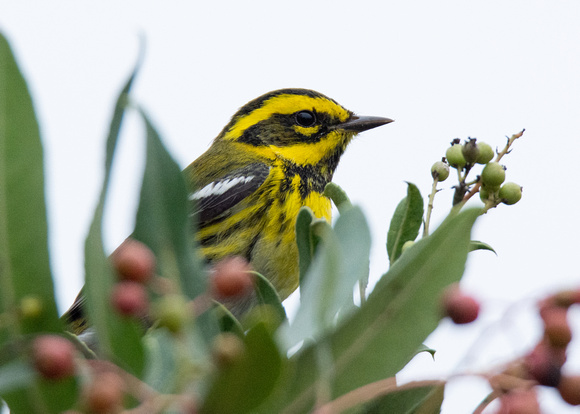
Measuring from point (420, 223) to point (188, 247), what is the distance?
1.19 metres

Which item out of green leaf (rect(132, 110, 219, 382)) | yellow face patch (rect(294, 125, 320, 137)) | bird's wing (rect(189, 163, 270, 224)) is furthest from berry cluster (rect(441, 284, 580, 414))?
yellow face patch (rect(294, 125, 320, 137))

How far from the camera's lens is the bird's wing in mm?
4875

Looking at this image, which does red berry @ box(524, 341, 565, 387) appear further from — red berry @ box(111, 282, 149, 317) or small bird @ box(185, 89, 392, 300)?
small bird @ box(185, 89, 392, 300)

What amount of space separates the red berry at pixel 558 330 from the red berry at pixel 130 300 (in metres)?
0.50

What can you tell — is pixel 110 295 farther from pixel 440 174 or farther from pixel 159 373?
pixel 440 174

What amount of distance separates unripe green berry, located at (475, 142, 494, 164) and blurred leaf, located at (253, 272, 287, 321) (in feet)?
2.90

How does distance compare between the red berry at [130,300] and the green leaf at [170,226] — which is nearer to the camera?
the red berry at [130,300]

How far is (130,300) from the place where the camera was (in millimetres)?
1003

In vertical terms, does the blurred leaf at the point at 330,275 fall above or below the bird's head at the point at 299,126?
above

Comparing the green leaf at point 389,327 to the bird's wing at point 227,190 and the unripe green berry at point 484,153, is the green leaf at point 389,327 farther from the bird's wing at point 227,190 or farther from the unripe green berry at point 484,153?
the bird's wing at point 227,190

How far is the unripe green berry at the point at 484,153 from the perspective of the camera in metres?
2.37

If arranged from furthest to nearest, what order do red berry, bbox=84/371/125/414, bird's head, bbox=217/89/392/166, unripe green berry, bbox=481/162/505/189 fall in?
bird's head, bbox=217/89/392/166 < unripe green berry, bbox=481/162/505/189 < red berry, bbox=84/371/125/414

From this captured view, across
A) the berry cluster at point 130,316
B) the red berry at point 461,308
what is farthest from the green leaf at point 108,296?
the red berry at point 461,308

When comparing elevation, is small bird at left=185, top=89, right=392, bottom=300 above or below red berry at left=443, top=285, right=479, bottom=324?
below
